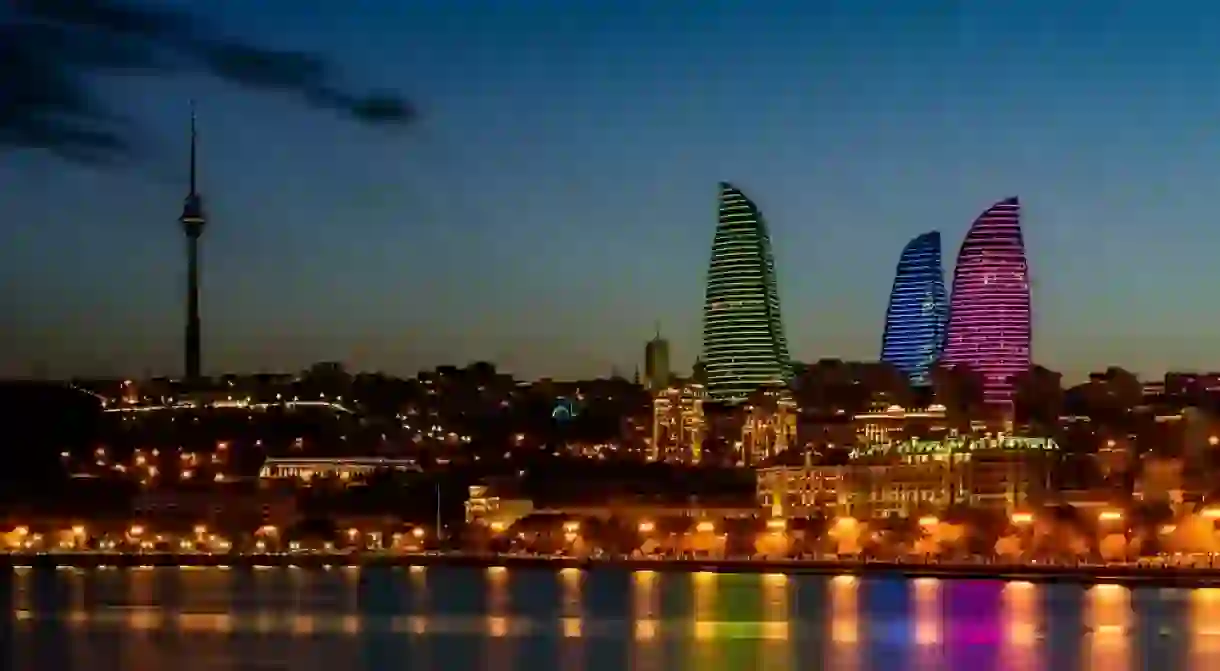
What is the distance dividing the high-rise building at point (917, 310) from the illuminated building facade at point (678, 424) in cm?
1566

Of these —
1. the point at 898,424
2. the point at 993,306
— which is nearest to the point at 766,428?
the point at 898,424

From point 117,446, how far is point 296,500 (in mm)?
16903

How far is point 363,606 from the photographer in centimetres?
6228

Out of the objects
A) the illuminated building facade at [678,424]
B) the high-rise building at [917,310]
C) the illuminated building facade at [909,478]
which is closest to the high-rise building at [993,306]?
the high-rise building at [917,310]

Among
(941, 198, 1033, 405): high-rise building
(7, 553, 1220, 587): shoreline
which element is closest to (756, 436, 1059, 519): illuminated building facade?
(7, 553, 1220, 587): shoreline

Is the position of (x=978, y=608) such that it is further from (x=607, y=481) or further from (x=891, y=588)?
(x=607, y=481)

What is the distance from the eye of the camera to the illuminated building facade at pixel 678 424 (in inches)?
4774

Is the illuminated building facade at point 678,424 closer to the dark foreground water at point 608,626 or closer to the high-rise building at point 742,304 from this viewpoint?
the high-rise building at point 742,304

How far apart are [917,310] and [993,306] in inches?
339

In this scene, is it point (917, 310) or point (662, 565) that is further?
point (917, 310)

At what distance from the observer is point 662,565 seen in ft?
282

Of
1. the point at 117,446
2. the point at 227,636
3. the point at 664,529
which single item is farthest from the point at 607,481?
the point at 227,636

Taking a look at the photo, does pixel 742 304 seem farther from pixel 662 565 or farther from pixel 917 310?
pixel 662 565

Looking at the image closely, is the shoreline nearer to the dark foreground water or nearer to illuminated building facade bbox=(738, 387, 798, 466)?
the dark foreground water
